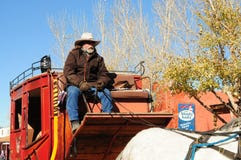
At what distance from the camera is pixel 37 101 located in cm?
873

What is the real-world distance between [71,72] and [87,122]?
3.01 ft

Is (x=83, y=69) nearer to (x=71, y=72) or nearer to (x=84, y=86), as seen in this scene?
(x=71, y=72)

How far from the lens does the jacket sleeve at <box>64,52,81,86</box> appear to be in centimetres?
654

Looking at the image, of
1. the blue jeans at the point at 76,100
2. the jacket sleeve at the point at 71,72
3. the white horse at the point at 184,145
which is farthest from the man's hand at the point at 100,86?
the white horse at the point at 184,145

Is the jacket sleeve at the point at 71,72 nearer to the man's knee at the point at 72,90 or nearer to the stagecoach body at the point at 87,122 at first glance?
the man's knee at the point at 72,90

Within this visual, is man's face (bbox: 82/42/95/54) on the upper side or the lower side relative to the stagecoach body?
upper

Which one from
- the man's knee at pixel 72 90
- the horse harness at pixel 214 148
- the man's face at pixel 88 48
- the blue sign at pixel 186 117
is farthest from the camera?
the blue sign at pixel 186 117

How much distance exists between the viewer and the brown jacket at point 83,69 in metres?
6.64

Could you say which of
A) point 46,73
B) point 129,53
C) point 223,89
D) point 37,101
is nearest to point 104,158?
point 46,73

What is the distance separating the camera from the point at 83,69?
6812 millimetres

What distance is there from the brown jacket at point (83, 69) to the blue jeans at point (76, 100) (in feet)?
0.37

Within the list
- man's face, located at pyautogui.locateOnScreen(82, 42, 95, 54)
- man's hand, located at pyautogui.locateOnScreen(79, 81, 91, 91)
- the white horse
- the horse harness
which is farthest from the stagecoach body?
the horse harness

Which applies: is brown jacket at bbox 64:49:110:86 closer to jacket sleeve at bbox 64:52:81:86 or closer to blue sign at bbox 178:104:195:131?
jacket sleeve at bbox 64:52:81:86

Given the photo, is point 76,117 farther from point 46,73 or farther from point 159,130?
point 159,130
